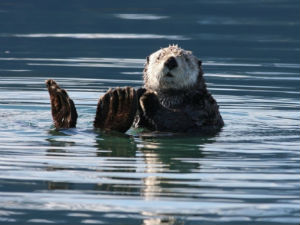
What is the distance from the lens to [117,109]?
779 centimetres

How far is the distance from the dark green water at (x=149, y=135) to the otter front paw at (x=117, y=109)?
12 cm

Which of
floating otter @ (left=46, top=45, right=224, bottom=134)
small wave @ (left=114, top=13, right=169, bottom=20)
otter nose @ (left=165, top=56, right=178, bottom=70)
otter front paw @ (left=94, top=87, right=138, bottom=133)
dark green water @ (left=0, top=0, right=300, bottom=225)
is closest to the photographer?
dark green water @ (left=0, top=0, right=300, bottom=225)

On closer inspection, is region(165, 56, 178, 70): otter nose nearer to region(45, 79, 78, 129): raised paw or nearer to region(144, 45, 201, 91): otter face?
region(144, 45, 201, 91): otter face

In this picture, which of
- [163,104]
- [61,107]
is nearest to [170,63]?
[163,104]

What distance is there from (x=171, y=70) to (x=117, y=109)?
2.28 feet

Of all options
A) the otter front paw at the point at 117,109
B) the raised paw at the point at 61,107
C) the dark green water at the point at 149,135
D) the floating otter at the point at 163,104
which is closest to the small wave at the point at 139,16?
the dark green water at the point at 149,135

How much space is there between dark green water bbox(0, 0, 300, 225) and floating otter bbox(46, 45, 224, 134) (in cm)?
16

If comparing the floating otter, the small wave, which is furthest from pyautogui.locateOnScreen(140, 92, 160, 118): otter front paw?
the small wave

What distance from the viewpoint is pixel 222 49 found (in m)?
15.1

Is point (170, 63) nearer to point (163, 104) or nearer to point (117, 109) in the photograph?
point (163, 104)

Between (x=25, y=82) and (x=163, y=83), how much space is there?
4.05m

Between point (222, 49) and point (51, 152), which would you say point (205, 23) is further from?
point (51, 152)

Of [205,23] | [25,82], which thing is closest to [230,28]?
[205,23]

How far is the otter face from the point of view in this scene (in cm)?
819
